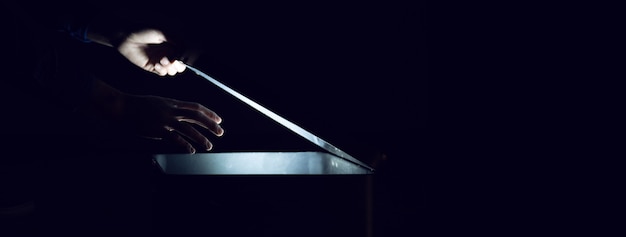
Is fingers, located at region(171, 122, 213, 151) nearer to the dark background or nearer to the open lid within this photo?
the open lid

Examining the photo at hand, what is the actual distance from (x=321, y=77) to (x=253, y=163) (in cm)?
46

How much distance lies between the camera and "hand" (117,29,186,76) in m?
0.84

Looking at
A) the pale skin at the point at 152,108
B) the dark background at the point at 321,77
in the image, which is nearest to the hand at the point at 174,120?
the pale skin at the point at 152,108

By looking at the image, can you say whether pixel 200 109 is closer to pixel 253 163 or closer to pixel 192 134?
pixel 192 134

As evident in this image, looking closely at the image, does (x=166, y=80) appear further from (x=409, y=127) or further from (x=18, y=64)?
(x=409, y=127)

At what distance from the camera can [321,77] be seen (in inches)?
50.0

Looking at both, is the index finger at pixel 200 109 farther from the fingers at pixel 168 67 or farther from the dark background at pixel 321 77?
the dark background at pixel 321 77

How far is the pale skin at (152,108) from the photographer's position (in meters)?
0.89

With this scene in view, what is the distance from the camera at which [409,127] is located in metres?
1.23

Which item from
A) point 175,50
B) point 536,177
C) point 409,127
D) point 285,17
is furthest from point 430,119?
point 175,50

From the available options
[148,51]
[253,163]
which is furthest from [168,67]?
[253,163]

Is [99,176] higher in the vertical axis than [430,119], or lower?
lower

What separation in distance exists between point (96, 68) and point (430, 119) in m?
1.10

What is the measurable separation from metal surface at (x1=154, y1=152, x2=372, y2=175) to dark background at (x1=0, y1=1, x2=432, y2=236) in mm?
311
